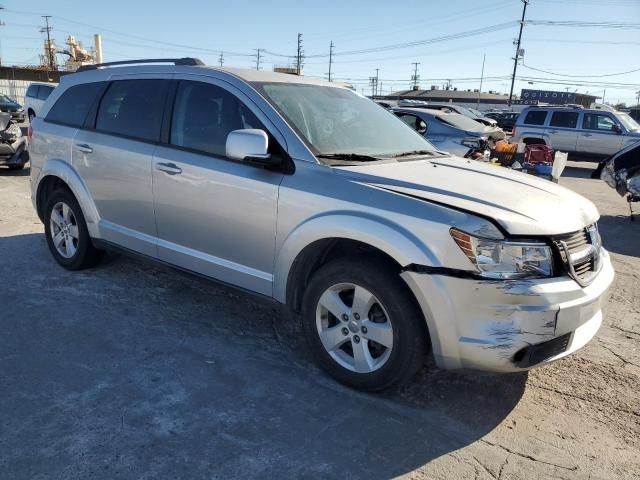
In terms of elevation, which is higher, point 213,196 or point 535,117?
point 535,117

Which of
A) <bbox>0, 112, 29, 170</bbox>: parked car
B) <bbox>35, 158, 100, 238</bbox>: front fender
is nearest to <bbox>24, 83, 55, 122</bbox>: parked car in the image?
<bbox>0, 112, 29, 170</bbox>: parked car

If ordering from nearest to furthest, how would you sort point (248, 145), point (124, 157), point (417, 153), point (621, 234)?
point (248, 145)
point (417, 153)
point (124, 157)
point (621, 234)

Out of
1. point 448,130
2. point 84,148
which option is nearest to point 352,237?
point 84,148

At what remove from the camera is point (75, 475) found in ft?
7.89

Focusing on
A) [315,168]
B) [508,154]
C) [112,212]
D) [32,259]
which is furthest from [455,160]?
[508,154]

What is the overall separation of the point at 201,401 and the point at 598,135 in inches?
673

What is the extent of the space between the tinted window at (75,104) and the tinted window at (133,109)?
21cm

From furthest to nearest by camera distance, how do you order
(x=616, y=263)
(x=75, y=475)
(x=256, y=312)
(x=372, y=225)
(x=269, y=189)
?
1. (x=616, y=263)
2. (x=256, y=312)
3. (x=269, y=189)
4. (x=372, y=225)
5. (x=75, y=475)

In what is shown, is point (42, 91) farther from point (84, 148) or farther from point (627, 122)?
point (627, 122)

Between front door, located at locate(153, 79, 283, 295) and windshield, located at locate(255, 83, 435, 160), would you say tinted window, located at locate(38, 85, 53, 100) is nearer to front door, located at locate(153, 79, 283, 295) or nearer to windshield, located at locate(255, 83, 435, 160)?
front door, located at locate(153, 79, 283, 295)

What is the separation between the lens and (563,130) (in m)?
17.1

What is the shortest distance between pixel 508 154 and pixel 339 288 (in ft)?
21.4

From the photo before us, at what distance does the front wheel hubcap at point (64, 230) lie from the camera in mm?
4918

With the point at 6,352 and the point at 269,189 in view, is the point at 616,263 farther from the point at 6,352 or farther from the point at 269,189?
the point at 6,352
